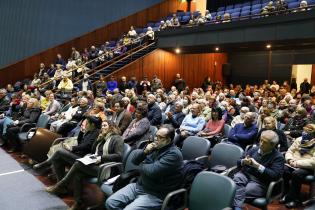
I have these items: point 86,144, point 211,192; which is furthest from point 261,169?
point 86,144

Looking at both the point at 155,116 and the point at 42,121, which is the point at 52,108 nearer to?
the point at 42,121

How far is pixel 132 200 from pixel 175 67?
12169 millimetres

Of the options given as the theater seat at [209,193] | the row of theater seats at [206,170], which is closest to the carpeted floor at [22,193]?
the row of theater seats at [206,170]

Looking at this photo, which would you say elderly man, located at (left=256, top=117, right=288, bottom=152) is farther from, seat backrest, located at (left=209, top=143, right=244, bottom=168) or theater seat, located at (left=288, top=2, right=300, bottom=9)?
theater seat, located at (left=288, top=2, right=300, bottom=9)

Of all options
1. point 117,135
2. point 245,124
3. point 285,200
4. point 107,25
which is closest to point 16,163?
point 117,135

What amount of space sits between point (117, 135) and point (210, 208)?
1.60 meters

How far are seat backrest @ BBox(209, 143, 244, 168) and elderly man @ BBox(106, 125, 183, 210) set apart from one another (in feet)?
2.93

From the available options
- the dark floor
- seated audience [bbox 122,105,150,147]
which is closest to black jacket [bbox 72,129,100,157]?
the dark floor

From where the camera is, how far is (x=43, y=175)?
192 inches

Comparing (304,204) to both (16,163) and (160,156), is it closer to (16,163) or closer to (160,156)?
(160,156)

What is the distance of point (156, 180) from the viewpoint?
2.91 metres

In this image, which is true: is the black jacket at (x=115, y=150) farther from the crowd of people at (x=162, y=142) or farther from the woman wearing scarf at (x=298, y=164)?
the woman wearing scarf at (x=298, y=164)

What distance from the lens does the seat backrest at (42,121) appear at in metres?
5.93

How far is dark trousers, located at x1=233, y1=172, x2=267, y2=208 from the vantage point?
2973 mm
